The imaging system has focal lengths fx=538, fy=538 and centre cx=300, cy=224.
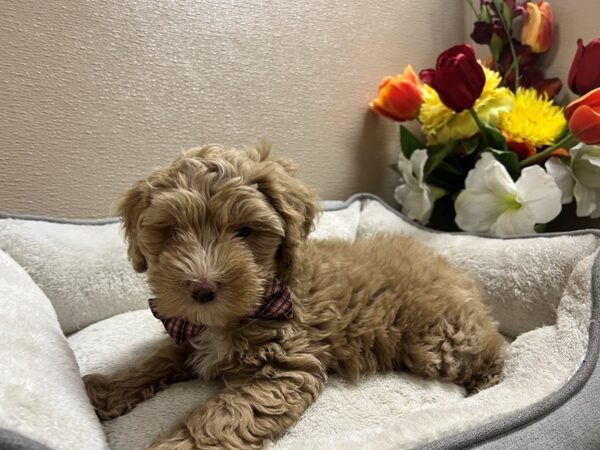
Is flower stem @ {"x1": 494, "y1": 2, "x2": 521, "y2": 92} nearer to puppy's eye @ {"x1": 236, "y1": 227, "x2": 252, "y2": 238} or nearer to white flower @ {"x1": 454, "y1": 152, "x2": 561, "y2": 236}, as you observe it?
white flower @ {"x1": 454, "y1": 152, "x2": 561, "y2": 236}

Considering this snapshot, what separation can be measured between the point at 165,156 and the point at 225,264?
115 cm

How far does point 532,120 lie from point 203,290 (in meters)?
1.81

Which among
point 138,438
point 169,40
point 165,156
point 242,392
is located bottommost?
point 138,438

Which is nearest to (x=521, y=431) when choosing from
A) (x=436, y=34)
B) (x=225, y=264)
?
(x=225, y=264)

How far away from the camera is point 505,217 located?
2.34 metres

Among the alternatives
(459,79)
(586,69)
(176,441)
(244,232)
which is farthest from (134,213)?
(586,69)

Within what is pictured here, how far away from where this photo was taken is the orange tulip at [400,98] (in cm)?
258

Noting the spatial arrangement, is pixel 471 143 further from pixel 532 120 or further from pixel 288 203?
pixel 288 203

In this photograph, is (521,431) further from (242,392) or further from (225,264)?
(225,264)

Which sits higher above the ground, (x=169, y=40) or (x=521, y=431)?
(x=169, y=40)

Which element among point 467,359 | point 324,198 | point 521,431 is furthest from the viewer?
point 324,198

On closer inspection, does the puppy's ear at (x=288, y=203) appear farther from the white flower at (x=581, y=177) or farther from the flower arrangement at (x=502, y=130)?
the white flower at (x=581, y=177)

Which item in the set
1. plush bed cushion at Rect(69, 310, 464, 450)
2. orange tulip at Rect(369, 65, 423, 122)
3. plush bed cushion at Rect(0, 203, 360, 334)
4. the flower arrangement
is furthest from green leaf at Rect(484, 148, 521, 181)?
plush bed cushion at Rect(0, 203, 360, 334)

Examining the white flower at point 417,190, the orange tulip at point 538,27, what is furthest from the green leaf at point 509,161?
the orange tulip at point 538,27
